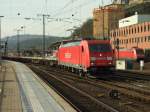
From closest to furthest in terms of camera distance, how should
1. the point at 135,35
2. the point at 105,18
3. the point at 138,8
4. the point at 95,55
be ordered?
the point at 95,55, the point at 135,35, the point at 105,18, the point at 138,8

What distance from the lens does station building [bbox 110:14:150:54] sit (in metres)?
113

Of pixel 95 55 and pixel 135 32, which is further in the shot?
pixel 135 32

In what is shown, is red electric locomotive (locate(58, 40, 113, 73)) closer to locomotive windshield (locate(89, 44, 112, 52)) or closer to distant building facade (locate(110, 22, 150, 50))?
locomotive windshield (locate(89, 44, 112, 52))

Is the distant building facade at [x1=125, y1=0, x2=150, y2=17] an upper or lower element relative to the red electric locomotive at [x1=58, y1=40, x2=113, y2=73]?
upper

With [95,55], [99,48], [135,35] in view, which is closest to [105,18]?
[135,35]

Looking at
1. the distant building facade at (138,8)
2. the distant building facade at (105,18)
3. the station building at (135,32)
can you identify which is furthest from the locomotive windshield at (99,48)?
the distant building facade at (138,8)

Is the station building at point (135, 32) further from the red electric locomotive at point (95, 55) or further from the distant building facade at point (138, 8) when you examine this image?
the red electric locomotive at point (95, 55)

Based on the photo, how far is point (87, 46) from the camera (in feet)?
114

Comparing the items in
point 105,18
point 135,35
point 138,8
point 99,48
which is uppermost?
point 138,8

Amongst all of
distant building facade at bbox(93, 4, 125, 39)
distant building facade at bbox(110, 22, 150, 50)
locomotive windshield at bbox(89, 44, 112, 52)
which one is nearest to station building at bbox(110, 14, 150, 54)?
distant building facade at bbox(110, 22, 150, 50)

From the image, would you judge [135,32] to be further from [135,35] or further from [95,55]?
[95,55]

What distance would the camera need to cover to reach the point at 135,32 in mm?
123125

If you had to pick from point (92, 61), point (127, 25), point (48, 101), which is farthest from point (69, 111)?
point (127, 25)

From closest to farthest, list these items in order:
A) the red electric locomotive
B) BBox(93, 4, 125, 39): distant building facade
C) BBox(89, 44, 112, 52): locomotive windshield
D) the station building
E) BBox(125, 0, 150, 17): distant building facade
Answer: the red electric locomotive, BBox(89, 44, 112, 52): locomotive windshield, the station building, BBox(93, 4, 125, 39): distant building facade, BBox(125, 0, 150, 17): distant building facade
